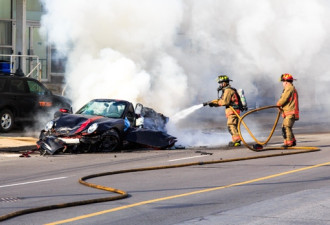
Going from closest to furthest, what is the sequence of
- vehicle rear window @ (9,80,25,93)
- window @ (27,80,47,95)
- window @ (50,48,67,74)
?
vehicle rear window @ (9,80,25,93) → window @ (27,80,47,95) → window @ (50,48,67,74)

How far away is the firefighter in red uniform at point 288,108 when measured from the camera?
1962 cm

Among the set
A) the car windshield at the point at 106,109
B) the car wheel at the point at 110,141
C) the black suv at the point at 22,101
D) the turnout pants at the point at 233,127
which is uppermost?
the black suv at the point at 22,101

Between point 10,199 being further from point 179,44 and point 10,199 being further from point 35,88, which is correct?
point 179,44

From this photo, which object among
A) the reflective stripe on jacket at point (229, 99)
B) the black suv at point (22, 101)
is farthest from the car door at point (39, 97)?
the reflective stripe on jacket at point (229, 99)

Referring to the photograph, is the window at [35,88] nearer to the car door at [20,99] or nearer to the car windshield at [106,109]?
the car door at [20,99]

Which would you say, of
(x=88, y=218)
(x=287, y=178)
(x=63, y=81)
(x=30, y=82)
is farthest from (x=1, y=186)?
(x=63, y=81)

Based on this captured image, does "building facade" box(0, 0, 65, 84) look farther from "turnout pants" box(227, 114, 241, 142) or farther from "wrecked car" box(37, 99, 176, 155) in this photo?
"turnout pants" box(227, 114, 241, 142)

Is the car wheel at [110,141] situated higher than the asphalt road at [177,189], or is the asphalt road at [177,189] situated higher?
the car wheel at [110,141]

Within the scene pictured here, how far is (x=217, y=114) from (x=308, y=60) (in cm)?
1080

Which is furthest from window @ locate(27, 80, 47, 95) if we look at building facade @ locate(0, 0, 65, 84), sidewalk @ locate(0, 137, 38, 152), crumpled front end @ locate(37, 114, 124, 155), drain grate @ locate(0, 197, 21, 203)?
drain grate @ locate(0, 197, 21, 203)

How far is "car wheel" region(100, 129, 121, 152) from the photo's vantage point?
738 inches

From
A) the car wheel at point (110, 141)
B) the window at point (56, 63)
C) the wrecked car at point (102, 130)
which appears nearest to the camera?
the wrecked car at point (102, 130)

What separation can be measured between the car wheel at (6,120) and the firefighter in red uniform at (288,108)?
8673 mm

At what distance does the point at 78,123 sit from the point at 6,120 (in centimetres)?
623
